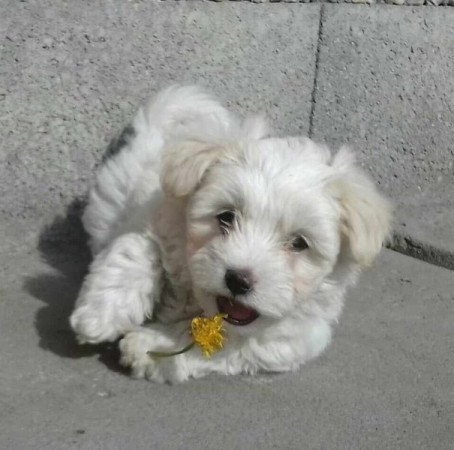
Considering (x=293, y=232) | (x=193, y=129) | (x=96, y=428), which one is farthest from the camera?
(x=193, y=129)

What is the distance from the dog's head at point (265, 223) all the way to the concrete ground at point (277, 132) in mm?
420

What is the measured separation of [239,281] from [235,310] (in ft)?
0.77

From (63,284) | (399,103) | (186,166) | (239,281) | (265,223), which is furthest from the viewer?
(399,103)

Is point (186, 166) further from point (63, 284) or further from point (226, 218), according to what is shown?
point (63, 284)

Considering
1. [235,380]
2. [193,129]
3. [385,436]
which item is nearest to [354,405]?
[385,436]

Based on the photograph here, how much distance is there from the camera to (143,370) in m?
3.27

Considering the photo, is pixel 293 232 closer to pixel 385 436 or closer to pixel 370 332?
pixel 385 436

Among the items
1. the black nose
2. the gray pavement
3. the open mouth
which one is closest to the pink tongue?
the open mouth

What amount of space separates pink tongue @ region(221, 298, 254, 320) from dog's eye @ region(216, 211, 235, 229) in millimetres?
252

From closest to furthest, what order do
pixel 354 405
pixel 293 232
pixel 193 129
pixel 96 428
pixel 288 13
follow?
pixel 96 428, pixel 293 232, pixel 354 405, pixel 193 129, pixel 288 13

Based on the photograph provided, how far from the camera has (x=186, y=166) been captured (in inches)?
126

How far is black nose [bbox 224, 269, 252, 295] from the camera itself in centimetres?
295

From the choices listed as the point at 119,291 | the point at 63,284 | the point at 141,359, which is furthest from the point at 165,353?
the point at 63,284

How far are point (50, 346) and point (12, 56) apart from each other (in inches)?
54.1
